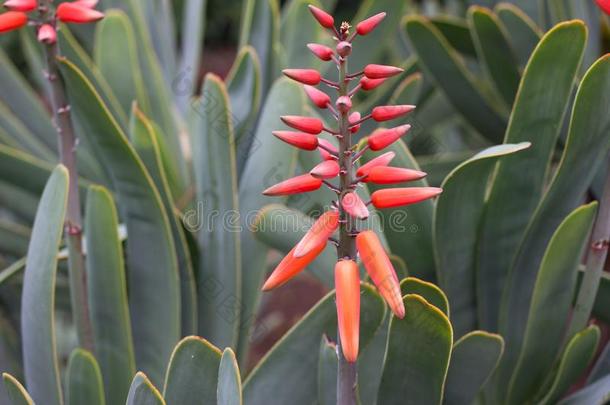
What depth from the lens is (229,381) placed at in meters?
0.90

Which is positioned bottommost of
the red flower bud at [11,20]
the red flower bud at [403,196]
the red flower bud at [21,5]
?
the red flower bud at [403,196]

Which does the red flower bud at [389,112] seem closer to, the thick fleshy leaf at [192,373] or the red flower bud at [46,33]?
the thick fleshy leaf at [192,373]

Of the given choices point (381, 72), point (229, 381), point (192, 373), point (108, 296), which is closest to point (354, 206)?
point (381, 72)

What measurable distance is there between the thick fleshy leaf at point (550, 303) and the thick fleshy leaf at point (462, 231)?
111 mm

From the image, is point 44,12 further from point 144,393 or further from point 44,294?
point 144,393

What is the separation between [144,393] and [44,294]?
0.29 m

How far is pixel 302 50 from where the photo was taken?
1.94m

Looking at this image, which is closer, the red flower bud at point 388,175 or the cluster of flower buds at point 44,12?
the red flower bud at point 388,175

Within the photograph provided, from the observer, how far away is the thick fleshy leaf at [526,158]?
3.79 feet

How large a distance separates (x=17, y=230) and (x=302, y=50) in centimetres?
76

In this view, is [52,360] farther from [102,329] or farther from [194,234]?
[194,234]

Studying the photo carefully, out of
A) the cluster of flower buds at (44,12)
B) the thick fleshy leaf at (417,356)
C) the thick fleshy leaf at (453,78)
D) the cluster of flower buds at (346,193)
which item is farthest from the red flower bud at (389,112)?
the thick fleshy leaf at (453,78)

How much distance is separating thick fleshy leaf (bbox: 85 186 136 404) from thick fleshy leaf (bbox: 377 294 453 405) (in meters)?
0.45

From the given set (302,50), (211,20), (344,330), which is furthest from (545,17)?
(211,20)
